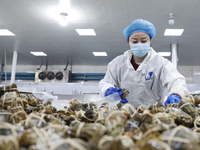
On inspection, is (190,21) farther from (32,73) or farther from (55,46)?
(32,73)

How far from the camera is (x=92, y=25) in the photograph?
478 centimetres

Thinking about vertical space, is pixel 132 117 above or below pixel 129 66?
below

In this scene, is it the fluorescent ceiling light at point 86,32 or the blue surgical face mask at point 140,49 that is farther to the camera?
the fluorescent ceiling light at point 86,32

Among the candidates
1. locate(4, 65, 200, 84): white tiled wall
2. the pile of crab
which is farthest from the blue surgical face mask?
locate(4, 65, 200, 84): white tiled wall

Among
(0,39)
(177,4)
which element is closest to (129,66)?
(177,4)

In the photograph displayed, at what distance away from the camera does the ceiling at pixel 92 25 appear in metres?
3.80

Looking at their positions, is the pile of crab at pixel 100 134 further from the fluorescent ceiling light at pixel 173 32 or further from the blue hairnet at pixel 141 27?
the fluorescent ceiling light at pixel 173 32

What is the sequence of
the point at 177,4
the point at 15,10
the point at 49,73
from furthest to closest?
the point at 49,73 → the point at 15,10 → the point at 177,4

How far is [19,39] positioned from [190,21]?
5125mm

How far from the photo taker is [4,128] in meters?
0.50

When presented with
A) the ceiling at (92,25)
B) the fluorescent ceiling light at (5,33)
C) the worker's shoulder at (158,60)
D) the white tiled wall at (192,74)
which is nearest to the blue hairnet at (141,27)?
the worker's shoulder at (158,60)

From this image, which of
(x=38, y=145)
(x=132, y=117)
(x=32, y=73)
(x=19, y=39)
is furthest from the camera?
(x=32, y=73)

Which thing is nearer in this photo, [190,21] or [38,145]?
[38,145]

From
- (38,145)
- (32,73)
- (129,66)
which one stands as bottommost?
(38,145)
